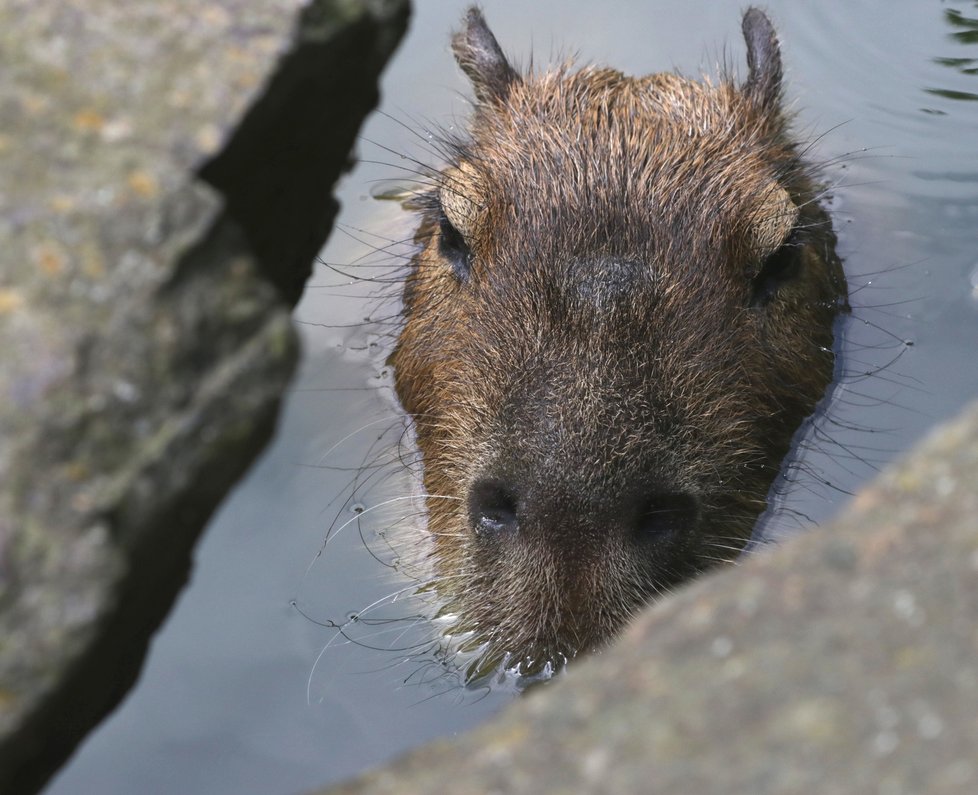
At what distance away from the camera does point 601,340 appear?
410 cm

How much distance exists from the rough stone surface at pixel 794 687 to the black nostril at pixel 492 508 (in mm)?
1952

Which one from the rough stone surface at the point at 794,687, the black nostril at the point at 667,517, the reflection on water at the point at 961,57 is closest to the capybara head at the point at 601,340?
the black nostril at the point at 667,517

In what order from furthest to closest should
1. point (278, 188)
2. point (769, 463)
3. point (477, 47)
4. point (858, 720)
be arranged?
point (477, 47) < point (769, 463) < point (278, 188) < point (858, 720)

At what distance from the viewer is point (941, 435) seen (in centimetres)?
200

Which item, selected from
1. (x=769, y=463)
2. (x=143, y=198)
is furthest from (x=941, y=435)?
(x=769, y=463)

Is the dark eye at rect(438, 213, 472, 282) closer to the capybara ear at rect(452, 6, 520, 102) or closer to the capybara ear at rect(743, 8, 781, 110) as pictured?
the capybara ear at rect(452, 6, 520, 102)

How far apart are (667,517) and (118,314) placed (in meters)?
2.23

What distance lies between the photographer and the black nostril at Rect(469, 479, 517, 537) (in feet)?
12.6

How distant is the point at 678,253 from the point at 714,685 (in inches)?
118

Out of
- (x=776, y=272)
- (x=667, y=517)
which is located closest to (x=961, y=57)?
(x=776, y=272)

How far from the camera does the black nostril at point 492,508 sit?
3848 millimetres

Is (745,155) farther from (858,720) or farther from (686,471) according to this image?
(858,720)

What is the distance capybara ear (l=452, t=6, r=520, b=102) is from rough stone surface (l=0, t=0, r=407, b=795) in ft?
11.2

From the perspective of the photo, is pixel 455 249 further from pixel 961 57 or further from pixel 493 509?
pixel 961 57
